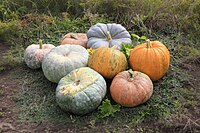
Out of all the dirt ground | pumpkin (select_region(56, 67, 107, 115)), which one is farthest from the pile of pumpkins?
the dirt ground

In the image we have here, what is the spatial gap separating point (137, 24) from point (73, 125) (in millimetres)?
2405

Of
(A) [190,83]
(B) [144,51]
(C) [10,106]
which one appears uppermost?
(B) [144,51]

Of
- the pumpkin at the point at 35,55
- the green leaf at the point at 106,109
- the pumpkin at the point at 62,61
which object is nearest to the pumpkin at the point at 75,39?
the pumpkin at the point at 35,55

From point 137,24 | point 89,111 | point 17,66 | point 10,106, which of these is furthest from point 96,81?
point 137,24

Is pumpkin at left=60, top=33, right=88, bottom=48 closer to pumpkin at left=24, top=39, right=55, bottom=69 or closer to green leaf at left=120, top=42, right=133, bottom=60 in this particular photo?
pumpkin at left=24, top=39, right=55, bottom=69

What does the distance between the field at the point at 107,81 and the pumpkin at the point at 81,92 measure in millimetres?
125

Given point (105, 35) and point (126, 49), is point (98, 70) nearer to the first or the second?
point (126, 49)

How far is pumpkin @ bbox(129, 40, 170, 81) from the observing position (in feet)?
13.9

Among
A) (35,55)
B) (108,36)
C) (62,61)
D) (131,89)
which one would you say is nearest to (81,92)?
(131,89)

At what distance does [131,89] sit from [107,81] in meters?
0.55

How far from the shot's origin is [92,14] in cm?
598

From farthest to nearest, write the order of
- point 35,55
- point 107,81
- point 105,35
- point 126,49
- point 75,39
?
point 75,39 < point 105,35 < point 35,55 < point 126,49 < point 107,81

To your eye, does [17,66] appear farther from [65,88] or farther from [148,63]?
[148,63]

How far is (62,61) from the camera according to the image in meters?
4.30
